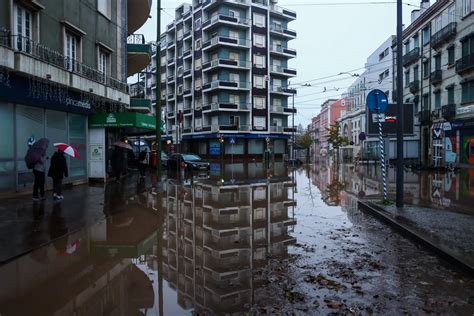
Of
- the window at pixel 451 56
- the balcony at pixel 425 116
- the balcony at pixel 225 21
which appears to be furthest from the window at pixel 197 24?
the window at pixel 451 56

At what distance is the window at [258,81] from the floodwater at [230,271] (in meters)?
55.7

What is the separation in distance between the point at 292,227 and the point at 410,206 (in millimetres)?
4687

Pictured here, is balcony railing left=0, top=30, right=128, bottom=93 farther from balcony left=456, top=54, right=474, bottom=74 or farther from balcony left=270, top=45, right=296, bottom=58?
balcony left=270, top=45, right=296, bottom=58

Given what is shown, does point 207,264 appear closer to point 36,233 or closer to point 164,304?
point 164,304

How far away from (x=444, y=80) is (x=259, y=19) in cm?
3392

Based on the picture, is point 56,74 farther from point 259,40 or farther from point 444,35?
point 259,40

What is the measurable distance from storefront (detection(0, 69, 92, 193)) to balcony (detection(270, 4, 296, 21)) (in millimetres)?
54479

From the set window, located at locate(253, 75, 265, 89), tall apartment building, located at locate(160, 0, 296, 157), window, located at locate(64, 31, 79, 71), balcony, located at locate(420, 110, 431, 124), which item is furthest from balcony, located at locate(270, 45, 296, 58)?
window, located at locate(64, 31, 79, 71)

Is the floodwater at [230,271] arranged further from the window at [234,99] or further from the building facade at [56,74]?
the window at [234,99]

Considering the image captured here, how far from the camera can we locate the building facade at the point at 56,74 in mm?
13078

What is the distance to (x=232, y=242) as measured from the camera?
8.13 meters

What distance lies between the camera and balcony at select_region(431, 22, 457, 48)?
3591 cm

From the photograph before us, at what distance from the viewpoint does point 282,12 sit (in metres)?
67.6

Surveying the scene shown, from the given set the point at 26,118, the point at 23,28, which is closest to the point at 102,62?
the point at 23,28
